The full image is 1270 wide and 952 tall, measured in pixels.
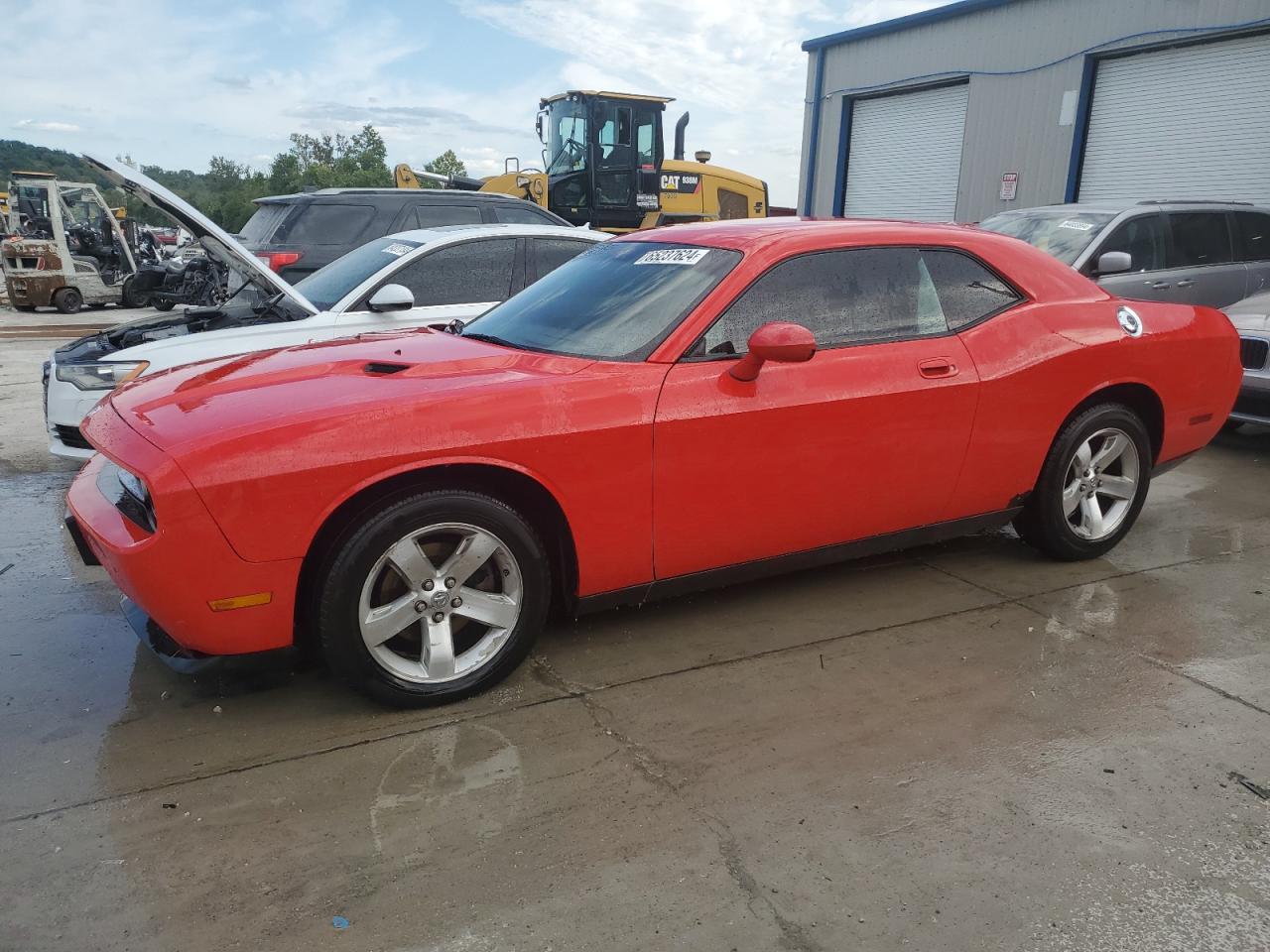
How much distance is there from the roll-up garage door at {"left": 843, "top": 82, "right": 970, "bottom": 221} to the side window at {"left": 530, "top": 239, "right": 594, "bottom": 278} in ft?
39.5

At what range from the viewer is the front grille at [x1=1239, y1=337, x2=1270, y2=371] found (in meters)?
6.55

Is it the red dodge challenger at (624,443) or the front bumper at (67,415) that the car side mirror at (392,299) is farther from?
the front bumper at (67,415)

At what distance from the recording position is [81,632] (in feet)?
12.1

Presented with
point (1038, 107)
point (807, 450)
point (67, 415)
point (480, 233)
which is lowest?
point (67, 415)

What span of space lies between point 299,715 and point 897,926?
195 cm

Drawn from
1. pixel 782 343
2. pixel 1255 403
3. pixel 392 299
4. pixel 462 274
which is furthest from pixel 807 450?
pixel 1255 403

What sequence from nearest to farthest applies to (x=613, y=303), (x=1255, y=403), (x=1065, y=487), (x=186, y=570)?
(x=186, y=570), (x=613, y=303), (x=1065, y=487), (x=1255, y=403)

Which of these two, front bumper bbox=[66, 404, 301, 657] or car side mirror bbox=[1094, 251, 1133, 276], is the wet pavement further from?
car side mirror bbox=[1094, 251, 1133, 276]

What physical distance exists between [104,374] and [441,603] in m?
3.33

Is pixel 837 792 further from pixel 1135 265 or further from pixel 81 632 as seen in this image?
pixel 1135 265

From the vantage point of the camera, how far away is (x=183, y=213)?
5.18 m

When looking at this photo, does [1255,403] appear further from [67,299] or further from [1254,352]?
[67,299]

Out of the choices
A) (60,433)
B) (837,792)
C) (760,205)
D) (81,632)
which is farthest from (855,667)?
(760,205)

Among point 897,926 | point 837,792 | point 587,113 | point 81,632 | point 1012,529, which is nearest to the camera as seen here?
point 897,926
